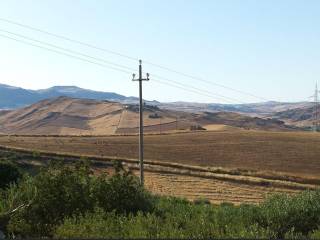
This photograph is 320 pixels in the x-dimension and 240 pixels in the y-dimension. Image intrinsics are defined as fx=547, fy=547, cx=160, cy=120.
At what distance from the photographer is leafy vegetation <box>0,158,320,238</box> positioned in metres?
16.3

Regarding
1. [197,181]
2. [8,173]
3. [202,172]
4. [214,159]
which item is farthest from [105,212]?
[214,159]

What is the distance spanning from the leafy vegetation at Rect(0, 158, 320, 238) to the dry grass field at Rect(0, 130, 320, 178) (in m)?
46.5

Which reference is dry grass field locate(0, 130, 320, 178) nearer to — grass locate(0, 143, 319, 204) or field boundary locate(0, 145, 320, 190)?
field boundary locate(0, 145, 320, 190)

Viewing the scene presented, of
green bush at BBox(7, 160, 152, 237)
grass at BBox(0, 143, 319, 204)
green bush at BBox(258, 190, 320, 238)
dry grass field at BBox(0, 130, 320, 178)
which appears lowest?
grass at BBox(0, 143, 319, 204)

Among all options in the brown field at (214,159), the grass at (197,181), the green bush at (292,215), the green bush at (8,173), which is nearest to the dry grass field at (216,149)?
the brown field at (214,159)

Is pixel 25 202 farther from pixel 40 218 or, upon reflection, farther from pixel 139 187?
pixel 139 187

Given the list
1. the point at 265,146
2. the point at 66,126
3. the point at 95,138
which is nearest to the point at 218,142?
the point at 265,146

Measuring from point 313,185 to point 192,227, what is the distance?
158ft

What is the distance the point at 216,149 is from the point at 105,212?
222ft

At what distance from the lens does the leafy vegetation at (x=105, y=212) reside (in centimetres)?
1630

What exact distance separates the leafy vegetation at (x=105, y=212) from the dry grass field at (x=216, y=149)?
46474mm

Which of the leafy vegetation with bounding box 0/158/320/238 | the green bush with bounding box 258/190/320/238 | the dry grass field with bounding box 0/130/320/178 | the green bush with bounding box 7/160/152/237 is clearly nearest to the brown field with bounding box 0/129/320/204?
the dry grass field with bounding box 0/130/320/178

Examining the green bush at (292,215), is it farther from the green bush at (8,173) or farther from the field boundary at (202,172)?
the field boundary at (202,172)

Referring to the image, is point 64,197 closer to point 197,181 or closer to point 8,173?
point 8,173
